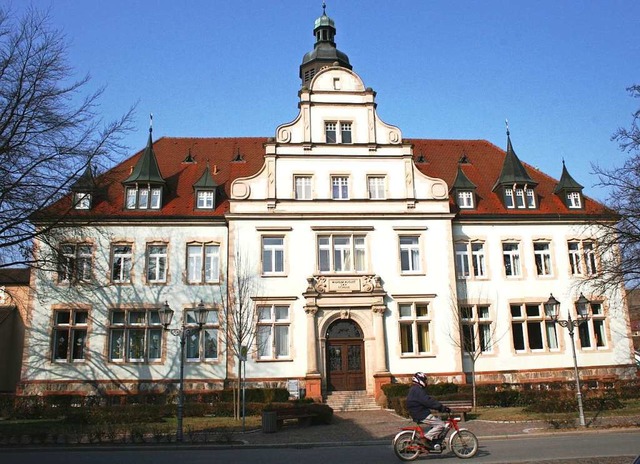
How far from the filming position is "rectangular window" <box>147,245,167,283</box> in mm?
28775

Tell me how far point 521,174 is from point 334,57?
49.5 ft

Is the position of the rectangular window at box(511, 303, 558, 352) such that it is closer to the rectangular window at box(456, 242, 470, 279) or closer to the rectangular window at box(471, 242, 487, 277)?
the rectangular window at box(471, 242, 487, 277)

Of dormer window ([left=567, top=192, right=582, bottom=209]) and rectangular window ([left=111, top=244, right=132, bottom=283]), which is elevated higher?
dormer window ([left=567, top=192, right=582, bottom=209])

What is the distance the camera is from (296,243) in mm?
28609

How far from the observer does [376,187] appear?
30.1 metres

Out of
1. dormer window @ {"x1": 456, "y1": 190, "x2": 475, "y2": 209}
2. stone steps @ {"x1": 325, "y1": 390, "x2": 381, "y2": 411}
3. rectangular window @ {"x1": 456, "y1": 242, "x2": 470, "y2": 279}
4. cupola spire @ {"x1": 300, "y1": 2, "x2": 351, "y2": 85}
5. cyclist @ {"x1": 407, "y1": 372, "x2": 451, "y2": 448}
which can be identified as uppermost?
cupola spire @ {"x1": 300, "y1": 2, "x2": 351, "y2": 85}

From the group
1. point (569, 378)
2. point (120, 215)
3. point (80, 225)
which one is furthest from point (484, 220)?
point (80, 225)

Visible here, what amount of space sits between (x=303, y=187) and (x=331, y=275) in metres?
4.87

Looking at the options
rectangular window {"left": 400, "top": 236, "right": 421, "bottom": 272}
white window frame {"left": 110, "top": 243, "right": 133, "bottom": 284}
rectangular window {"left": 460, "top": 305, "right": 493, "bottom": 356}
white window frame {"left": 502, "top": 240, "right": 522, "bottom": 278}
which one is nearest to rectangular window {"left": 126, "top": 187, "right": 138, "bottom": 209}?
white window frame {"left": 110, "top": 243, "right": 133, "bottom": 284}

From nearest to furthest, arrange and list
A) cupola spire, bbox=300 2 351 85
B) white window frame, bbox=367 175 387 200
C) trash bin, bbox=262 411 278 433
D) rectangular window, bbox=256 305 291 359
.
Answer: trash bin, bbox=262 411 278 433, rectangular window, bbox=256 305 291 359, white window frame, bbox=367 175 387 200, cupola spire, bbox=300 2 351 85

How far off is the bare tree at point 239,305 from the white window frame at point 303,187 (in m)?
4.22

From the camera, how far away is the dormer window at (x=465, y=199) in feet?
103

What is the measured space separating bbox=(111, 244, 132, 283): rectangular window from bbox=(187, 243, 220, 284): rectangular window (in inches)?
115

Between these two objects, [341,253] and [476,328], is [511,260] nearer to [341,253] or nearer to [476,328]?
[476,328]
